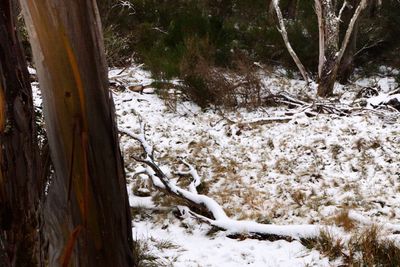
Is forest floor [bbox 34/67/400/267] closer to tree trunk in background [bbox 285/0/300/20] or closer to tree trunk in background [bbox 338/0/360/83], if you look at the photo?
tree trunk in background [bbox 338/0/360/83]

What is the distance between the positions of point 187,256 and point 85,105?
99.5 inches

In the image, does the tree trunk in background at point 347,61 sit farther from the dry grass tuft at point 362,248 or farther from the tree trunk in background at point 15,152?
the tree trunk in background at point 15,152

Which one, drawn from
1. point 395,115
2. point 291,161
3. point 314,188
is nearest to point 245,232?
point 314,188

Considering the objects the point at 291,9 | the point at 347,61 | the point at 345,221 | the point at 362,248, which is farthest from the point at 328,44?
the point at 362,248

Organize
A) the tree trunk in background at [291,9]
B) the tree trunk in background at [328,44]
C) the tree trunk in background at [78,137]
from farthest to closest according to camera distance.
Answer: the tree trunk in background at [291,9], the tree trunk in background at [328,44], the tree trunk in background at [78,137]

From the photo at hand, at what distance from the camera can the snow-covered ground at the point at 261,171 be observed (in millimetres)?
3467

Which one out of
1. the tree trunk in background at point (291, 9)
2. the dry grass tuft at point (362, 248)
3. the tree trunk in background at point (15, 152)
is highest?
the tree trunk in background at point (291, 9)

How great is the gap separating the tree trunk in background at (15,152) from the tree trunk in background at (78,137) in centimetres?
31

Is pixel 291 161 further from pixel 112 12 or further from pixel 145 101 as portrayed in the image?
pixel 112 12

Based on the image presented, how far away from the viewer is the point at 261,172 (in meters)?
5.05

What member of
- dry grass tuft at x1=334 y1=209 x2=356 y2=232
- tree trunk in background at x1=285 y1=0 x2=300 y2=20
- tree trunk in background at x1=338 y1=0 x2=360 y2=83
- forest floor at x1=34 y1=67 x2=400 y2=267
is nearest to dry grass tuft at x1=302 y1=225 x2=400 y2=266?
forest floor at x1=34 y1=67 x2=400 y2=267

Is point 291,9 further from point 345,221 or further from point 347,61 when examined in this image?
point 345,221

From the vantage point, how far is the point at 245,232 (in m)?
3.58

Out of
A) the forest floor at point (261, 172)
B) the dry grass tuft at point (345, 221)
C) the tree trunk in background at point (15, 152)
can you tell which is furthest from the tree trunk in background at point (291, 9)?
the tree trunk in background at point (15, 152)
